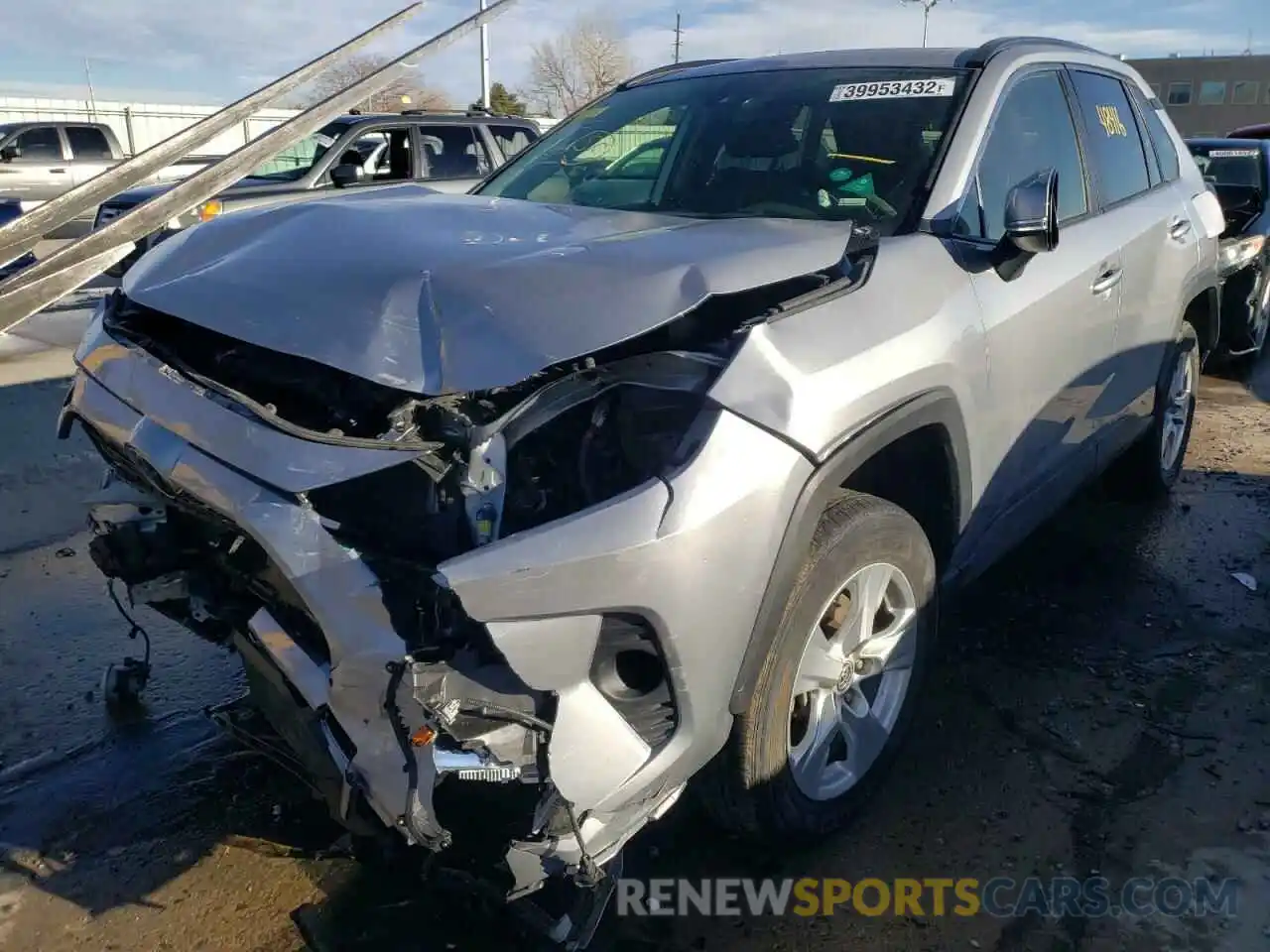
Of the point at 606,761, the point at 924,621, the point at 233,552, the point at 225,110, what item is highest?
the point at 225,110

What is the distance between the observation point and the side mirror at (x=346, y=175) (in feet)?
29.0

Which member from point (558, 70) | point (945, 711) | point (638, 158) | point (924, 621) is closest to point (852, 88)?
point (638, 158)

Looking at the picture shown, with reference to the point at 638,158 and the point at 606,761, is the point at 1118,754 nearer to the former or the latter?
the point at 606,761

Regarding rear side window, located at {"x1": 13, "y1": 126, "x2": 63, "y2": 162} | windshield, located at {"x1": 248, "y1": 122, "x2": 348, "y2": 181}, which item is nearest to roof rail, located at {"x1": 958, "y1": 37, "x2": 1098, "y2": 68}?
windshield, located at {"x1": 248, "y1": 122, "x2": 348, "y2": 181}

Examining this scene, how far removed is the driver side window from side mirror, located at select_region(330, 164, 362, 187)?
6.59 meters

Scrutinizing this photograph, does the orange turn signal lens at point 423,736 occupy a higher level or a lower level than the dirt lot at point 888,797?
higher

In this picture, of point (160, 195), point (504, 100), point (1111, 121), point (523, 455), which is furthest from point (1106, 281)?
point (504, 100)

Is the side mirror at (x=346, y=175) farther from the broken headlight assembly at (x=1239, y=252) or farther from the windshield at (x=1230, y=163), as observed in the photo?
the windshield at (x=1230, y=163)

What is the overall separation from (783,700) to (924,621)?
706 mm

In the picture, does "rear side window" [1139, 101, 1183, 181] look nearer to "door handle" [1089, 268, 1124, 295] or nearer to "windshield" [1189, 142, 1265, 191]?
"door handle" [1089, 268, 1124, 295]

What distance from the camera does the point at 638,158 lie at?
383cm

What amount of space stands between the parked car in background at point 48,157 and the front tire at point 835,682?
16490 millimetres

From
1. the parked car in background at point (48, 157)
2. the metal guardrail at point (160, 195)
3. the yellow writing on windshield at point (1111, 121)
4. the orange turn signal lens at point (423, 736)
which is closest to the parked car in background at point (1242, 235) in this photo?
the yellow writing on windshield at point (1111, 121)

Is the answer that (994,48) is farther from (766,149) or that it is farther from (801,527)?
(801,527)
